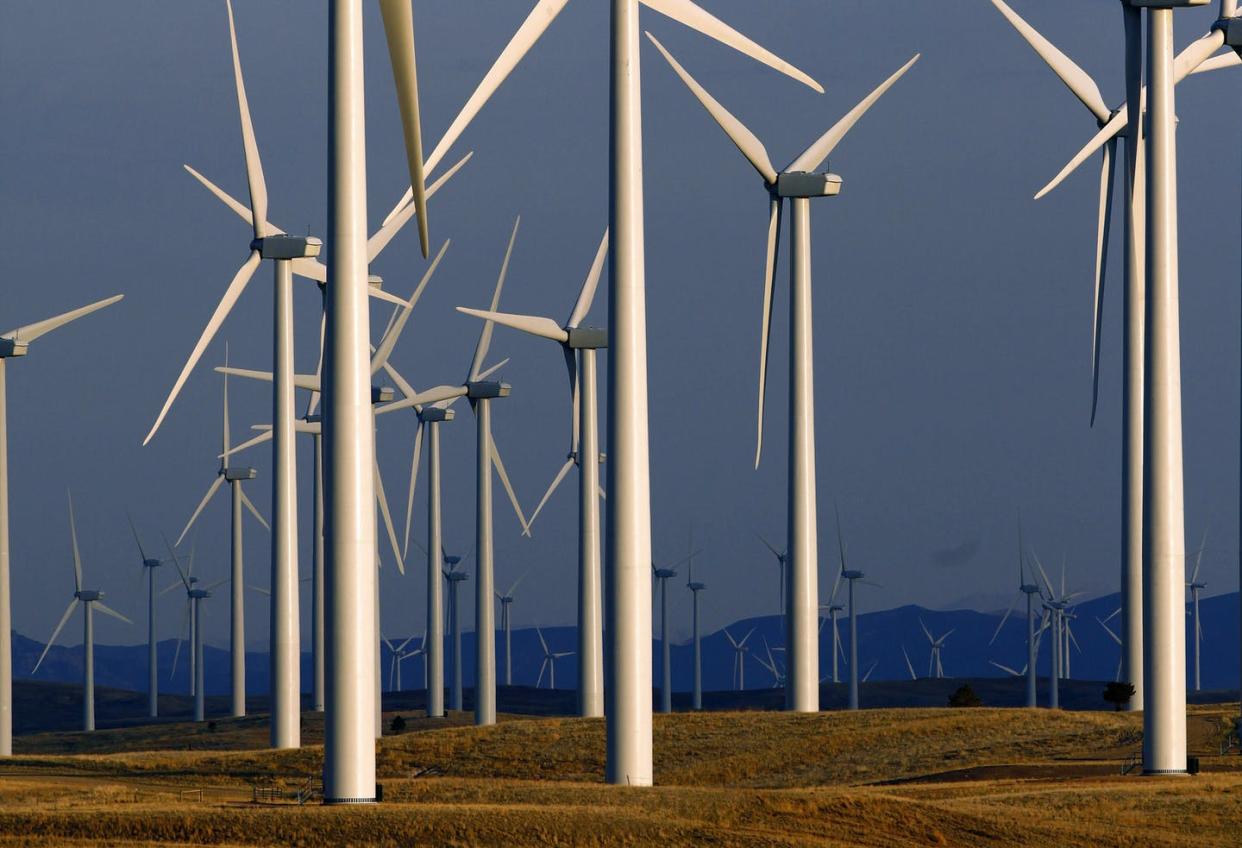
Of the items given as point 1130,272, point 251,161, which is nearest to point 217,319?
point 251,161

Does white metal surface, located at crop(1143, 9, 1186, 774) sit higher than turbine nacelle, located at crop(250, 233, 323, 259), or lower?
lower

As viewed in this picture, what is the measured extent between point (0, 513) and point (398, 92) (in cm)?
6292

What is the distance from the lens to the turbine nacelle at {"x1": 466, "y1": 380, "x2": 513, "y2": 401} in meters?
120

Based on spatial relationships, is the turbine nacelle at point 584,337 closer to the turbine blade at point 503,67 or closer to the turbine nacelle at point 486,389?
the turbine nacelle at point 486,389

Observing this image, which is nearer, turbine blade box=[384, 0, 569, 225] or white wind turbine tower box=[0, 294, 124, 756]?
turbine blade box=[384, 0, 569, 225]

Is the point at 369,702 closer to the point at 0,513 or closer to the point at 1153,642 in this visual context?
the point at 1153,642

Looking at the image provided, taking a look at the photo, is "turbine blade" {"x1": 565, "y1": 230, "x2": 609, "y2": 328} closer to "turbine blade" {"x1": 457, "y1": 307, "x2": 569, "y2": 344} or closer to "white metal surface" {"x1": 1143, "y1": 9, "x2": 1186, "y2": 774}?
"turbine blade" {"x1": 457, "y1": 307, "x2": 569, "y2": 344}

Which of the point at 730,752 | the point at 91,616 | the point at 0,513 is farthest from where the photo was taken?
the point at 91,616

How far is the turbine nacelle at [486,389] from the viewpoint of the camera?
120 m

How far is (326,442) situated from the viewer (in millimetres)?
44062

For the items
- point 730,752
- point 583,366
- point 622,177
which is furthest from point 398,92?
point 583,366

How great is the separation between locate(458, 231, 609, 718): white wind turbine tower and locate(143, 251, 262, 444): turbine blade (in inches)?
426

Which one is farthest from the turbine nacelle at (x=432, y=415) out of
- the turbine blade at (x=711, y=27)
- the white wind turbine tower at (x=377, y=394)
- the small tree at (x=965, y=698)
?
the turbine blade at (x=711, y=27)

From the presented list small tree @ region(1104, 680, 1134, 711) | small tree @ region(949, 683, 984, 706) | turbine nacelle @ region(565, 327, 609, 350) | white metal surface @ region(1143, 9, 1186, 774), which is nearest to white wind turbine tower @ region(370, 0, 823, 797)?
white metal surface @ region(1143, 9, 1186, 774)
